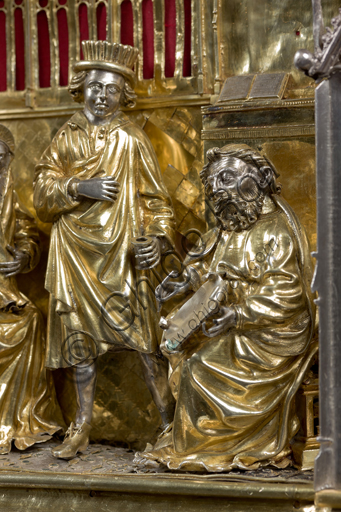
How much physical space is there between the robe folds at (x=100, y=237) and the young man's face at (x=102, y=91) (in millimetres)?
103

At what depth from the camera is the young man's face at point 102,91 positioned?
554cm

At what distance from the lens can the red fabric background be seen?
6.05m

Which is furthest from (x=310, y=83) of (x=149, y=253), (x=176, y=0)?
(x=149, y=253)

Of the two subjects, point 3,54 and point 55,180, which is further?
point 3,54

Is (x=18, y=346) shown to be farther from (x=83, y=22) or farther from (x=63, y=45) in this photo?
(x=83, y=22)

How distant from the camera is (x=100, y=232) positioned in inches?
214

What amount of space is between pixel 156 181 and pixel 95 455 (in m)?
1.67

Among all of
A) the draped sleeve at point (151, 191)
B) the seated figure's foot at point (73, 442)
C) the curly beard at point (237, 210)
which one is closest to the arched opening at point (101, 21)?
the draped sleeve at point (151, 191)

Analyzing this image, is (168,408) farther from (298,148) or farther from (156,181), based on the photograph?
(298,148)

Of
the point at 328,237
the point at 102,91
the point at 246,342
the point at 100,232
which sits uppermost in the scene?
the point at 102,91

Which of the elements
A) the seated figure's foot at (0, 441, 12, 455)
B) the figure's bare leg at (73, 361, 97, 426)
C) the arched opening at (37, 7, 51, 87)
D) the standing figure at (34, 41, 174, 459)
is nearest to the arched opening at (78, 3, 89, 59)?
the arched opening at (37, 7, 51, 87)

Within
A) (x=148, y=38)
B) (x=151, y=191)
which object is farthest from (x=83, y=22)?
(x=151, y=191)

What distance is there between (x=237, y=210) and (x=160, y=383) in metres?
1.19

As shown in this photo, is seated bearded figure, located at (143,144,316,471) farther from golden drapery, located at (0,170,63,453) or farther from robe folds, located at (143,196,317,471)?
golden drapery, located at (0,170,63,453)
